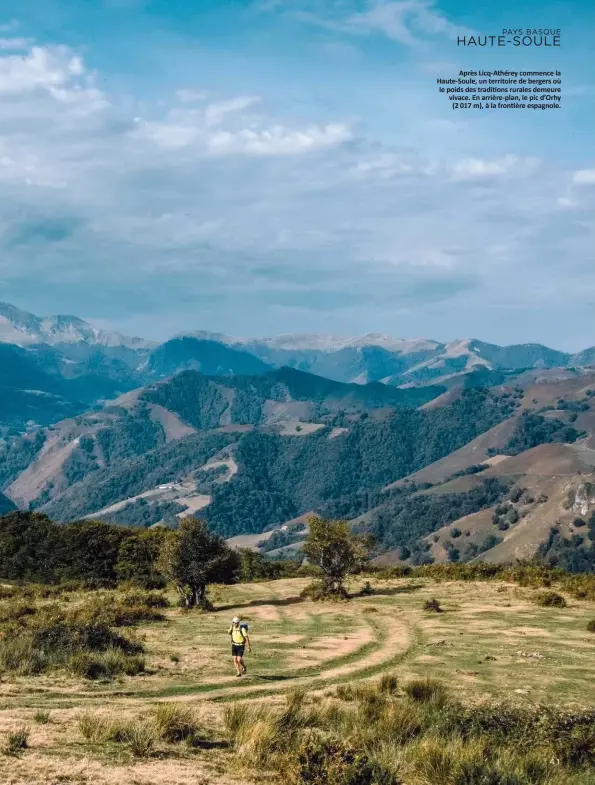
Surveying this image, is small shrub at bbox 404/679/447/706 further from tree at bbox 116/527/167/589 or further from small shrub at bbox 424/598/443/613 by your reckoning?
tree at bbox 116/527/167/589

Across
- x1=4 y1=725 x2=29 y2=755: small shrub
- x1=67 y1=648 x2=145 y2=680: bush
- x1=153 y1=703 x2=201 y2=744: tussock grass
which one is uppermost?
x1=4 y1=725 x2=29 y2=755: small shrub

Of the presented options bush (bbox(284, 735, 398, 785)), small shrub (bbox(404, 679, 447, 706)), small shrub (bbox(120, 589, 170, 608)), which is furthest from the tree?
bush (bbox(284, 735, 398, 785))

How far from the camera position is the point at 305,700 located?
22.5m

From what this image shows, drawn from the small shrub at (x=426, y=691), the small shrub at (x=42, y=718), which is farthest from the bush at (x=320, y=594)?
the small shrub at (x=42, y=718)

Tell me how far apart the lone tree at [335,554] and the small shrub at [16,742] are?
42859 mm

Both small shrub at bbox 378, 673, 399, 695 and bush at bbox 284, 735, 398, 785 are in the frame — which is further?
small shrub at bbox 378, 673, 399, 695

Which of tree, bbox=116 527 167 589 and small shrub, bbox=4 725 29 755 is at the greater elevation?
small shrub, bbox=4 725 29 755

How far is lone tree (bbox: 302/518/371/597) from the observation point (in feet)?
191

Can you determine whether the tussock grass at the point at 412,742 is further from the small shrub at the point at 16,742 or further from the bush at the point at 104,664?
the bush at the point at 104,664

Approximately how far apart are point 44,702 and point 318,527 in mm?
41141

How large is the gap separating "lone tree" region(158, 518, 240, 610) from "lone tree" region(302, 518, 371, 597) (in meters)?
7.55

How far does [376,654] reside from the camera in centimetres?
3266

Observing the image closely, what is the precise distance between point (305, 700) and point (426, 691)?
4086 millimetres

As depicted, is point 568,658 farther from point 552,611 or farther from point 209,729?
point 209,729
